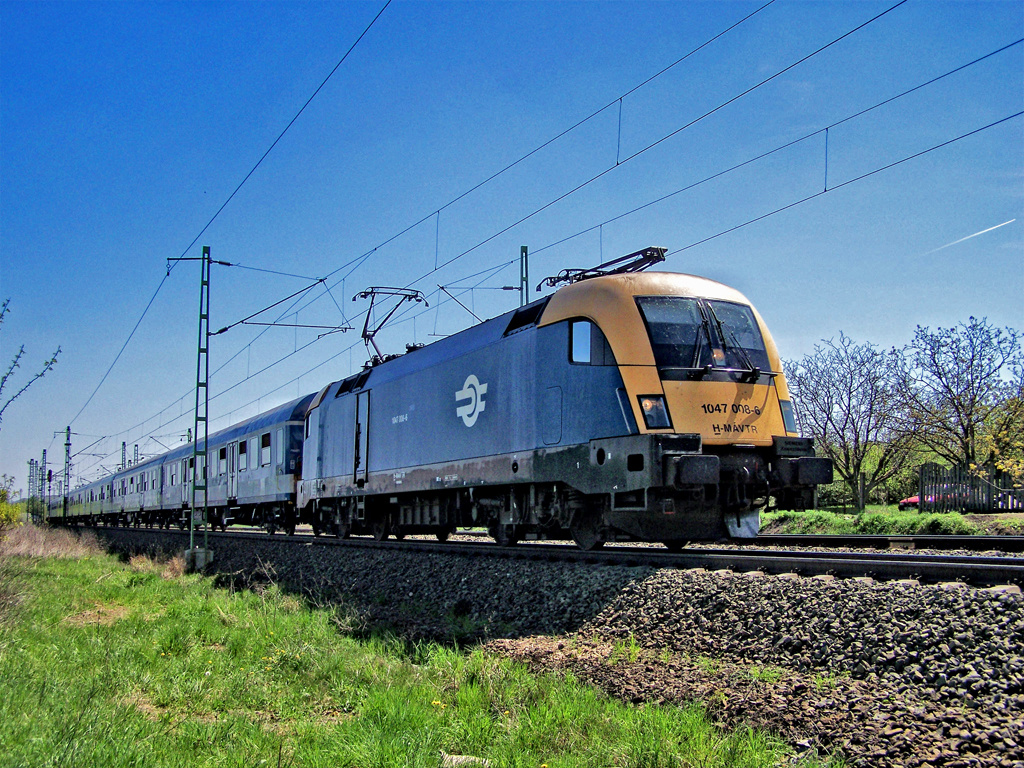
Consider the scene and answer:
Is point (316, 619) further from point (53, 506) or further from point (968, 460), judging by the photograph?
point (53, 506)

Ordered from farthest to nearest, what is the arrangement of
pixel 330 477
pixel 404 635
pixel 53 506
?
pixel 53 506, pixel 330 477, pixel 404 635

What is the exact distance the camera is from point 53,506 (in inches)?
2884

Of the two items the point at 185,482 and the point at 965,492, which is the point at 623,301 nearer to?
the point at 965,492

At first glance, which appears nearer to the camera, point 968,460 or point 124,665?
point 124,665

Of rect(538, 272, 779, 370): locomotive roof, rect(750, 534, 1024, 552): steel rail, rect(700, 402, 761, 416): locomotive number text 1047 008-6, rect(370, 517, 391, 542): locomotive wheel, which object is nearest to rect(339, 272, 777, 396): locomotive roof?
rect(538, 272, 779, 370): locomotive roof

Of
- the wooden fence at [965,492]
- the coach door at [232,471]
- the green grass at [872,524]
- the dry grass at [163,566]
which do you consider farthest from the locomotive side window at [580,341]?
the coach door at [232,471]

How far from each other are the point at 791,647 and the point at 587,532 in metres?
4.86

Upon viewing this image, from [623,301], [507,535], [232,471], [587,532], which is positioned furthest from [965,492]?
[232,471]

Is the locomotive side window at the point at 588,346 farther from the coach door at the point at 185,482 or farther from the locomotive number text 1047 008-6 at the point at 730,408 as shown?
the coach door at the point at 185,482

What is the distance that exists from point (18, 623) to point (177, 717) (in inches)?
174

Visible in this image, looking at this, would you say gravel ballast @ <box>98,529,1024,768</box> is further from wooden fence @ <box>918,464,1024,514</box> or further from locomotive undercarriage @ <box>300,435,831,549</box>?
wooden fence @ <box>918,464,1024,514</box>

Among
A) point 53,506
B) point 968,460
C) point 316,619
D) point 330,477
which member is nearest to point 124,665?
point 316,619

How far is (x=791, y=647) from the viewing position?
245 inches

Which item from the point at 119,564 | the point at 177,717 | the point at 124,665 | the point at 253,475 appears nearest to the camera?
the point at 177,717
